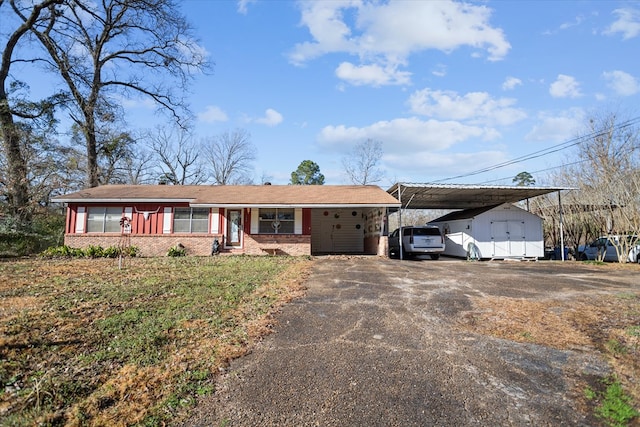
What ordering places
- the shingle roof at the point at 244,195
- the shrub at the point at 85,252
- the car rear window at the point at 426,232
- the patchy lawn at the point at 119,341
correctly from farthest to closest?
the car rear window at the point at 426,232 → the shingle roof at the point at 244,195 → the shrub at the point at 85,252 → the patchy lawn at the point at 119,341

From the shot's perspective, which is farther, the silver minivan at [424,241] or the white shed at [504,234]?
the white shed at [504,234]

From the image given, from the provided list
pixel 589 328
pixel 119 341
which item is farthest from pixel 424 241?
pixel 119 341

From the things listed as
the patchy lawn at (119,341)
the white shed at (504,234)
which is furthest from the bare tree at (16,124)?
the white shed at (504,234)

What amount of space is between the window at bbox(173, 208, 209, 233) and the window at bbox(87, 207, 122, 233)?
2826 mm

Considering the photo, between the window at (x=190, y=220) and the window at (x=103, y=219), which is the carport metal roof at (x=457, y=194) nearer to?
the window at (x=190, y=220)

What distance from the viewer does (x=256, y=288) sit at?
7.86 meters

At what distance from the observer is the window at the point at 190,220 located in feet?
52.3

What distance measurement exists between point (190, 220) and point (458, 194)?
1434 centimetres

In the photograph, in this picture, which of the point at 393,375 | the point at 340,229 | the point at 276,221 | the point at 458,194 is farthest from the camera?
the point at 340,229

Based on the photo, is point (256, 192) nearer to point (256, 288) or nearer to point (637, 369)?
point (256, 288)

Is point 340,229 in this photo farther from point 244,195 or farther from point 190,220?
point 190,220

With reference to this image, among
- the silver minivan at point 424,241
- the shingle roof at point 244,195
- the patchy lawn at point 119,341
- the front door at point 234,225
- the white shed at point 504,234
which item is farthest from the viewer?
the white shed at point 504,234

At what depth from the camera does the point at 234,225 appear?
632 inches

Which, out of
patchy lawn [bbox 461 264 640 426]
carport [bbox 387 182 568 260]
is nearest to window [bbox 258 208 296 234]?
carport [bbox 387 182 568 260]
